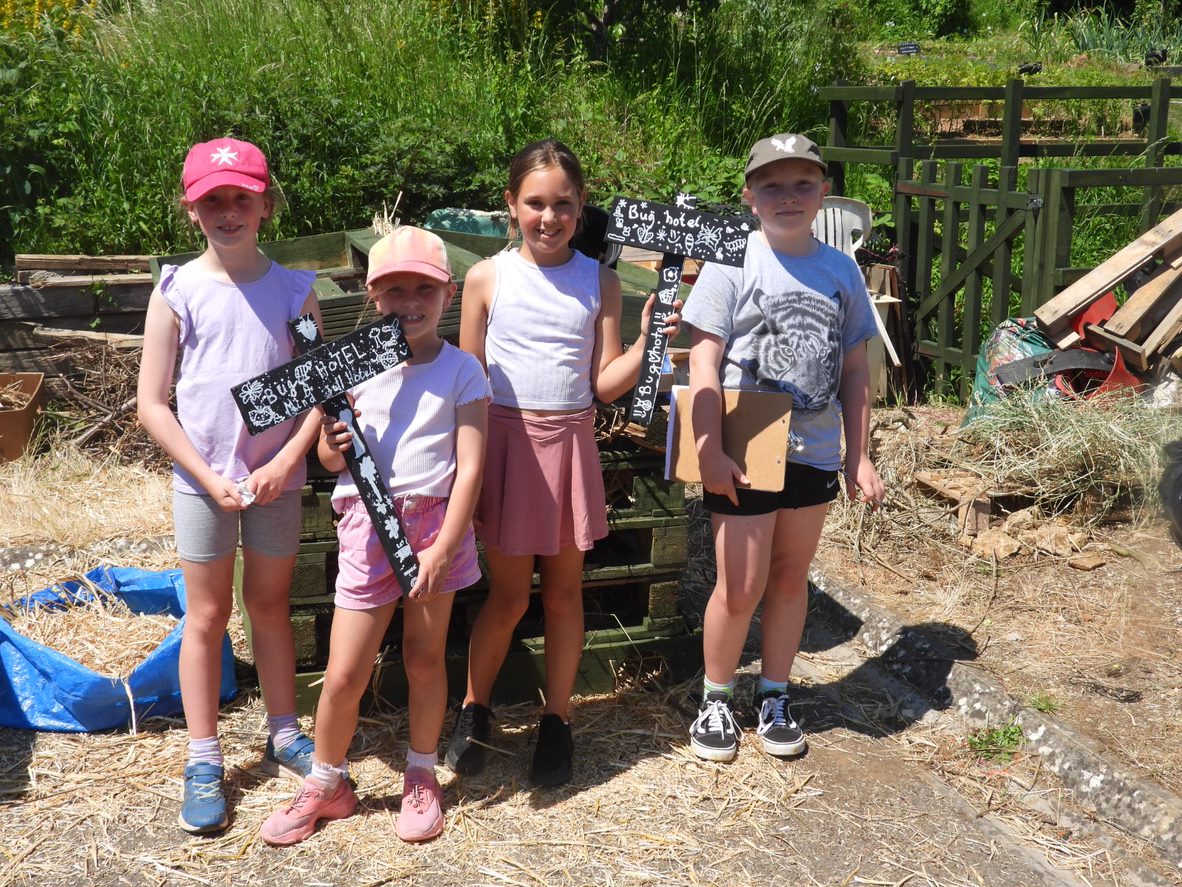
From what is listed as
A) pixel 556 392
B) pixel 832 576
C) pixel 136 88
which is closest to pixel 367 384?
pixel 556 392

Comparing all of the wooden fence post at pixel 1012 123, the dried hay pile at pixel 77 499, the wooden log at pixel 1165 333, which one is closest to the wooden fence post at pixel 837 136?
the wooden fence post at pixel 1012 123

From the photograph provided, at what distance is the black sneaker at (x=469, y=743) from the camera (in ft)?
11.0

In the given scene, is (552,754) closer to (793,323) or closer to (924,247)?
(793,323)

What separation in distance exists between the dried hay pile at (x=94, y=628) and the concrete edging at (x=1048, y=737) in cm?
Result: 263

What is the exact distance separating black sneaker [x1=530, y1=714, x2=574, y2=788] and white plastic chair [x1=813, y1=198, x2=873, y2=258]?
170 inches

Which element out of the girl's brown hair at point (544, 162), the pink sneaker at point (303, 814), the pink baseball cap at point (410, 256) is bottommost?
the pink sneaker at point (303, 814)

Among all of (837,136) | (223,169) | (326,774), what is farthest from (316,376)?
(837,136)

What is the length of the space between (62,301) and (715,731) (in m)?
4.57

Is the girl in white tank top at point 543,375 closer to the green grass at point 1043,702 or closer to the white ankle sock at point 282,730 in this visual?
the white ankle sock at point 282,730

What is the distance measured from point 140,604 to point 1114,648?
11.7 ft

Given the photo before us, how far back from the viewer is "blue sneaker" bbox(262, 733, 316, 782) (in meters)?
3.29

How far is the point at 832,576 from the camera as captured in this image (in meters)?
4.84

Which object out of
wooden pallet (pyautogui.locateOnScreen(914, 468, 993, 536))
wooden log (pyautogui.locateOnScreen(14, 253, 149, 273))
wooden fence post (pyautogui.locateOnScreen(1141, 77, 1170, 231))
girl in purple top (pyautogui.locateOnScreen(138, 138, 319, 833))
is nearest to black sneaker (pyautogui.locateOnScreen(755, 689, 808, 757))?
girl in purple top (pyautogui.locateOnScreen(138, 138, 319, 833))

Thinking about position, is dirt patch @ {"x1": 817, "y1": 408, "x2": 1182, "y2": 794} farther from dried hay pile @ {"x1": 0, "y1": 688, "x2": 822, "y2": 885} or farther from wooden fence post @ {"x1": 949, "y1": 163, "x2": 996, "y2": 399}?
wooden fence post @ {"x1": 949, "y1": 163, "x2": 996, "y2": 399}
